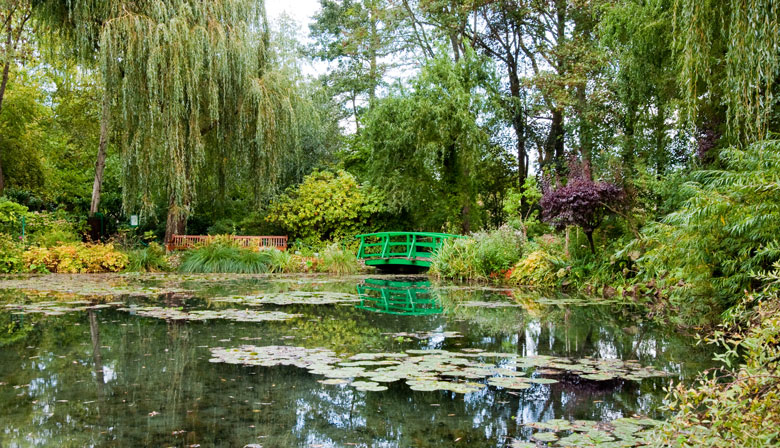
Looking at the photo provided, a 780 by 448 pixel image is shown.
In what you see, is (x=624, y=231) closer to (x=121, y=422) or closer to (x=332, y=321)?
(x=332, y=321)

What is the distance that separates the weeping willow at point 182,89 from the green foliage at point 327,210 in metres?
2.42

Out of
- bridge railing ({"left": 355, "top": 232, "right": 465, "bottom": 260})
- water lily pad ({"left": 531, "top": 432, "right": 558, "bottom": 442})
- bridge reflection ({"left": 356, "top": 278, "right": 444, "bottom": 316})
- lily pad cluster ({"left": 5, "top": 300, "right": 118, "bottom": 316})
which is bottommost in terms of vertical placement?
water lily pad ({"left": 531, "top": 432, "right": 558, "bottom": 442})

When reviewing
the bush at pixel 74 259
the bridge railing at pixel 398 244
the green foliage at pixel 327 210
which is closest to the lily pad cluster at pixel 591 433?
the bridge railing at pixel 398 244

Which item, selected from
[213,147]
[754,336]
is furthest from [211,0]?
[754,336]

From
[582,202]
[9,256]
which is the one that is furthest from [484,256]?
[9,256]

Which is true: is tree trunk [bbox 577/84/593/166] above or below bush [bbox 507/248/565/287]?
above

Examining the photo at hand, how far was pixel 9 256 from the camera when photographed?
471 inches

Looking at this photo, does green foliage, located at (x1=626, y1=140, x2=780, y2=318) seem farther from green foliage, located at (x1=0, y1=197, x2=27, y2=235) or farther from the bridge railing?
green foliage, located at (x1=0, y1=197, x2=27, y2=235)

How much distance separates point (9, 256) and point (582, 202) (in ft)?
36.0

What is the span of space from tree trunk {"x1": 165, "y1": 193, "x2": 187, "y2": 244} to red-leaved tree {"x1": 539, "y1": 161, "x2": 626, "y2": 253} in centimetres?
819

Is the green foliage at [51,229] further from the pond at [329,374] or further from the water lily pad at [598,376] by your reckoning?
the water lily pad at [598,376]

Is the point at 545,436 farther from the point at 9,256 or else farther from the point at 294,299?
the point at 9,256

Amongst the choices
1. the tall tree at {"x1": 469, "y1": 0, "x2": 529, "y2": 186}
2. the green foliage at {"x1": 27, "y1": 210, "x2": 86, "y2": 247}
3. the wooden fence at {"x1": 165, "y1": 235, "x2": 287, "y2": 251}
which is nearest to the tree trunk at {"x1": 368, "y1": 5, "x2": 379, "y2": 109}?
the tall tree at {"x1": 469, "y1": 0, "x2": 529, "y2": 186}

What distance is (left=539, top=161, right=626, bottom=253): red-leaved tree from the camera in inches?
374
